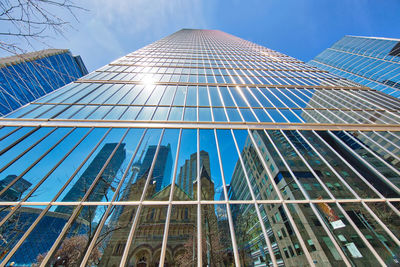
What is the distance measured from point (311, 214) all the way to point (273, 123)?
5.15 metres

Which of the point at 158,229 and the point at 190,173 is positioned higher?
the point at 190,173

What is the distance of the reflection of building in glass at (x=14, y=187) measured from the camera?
18.0ft

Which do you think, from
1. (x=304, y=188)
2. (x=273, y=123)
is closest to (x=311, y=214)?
(x=304, y=188)

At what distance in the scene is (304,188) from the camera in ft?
18.2

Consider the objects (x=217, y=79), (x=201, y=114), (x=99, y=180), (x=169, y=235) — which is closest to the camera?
(x=169, y=235)

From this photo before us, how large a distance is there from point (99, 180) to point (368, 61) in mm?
70116

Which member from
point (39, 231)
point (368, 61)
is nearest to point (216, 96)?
point (39, 231)

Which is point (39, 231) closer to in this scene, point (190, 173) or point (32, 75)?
point (32, 75)

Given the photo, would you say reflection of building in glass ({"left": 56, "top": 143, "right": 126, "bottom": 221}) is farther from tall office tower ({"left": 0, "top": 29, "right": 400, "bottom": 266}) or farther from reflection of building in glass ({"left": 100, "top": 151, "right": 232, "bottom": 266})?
reflection of building in glass ({"left": 100, "top": 151, "right": 232, "bottom": 266})

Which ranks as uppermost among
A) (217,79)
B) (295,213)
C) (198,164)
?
(217,79)

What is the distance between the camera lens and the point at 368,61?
4434cm

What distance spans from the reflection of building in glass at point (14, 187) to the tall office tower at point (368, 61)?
54.7 metres

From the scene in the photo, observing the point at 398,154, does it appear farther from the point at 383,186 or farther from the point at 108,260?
the point at 108,260

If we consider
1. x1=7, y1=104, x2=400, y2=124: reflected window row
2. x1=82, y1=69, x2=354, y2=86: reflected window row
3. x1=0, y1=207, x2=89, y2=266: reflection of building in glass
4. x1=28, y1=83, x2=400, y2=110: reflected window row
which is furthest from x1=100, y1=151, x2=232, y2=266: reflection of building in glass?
x1=82, y1=69, x2=354, y2=86: reflected window row
